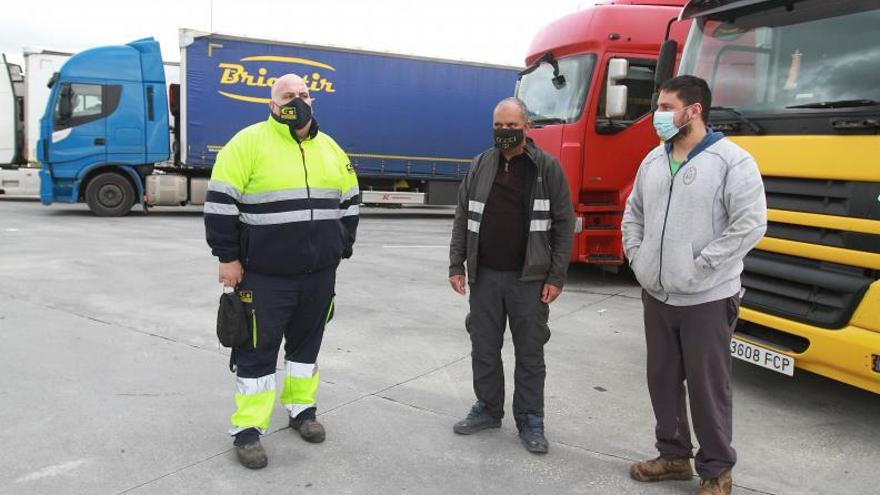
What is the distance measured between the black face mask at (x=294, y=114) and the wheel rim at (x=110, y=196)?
43.2ft

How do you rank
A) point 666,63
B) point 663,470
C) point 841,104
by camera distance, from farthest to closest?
point 666,63 → point 841,104 → point 663,470

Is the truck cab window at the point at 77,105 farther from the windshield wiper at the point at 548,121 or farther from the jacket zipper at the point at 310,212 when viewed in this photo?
the jacket zipper at the point at 310,212

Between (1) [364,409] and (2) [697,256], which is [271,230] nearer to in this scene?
(1) [364,409]

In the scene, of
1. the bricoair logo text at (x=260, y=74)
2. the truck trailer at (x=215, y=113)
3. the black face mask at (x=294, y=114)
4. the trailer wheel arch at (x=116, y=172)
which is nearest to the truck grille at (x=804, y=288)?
the black face mask at (x=294, y=114)

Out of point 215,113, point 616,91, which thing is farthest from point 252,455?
point 215,113

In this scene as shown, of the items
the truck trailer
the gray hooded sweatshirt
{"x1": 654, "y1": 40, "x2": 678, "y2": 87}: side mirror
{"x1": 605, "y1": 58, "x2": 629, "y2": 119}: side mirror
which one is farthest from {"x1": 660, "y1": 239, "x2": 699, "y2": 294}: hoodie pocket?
the truck trailer

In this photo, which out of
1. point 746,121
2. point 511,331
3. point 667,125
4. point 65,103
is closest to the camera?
point 667,125

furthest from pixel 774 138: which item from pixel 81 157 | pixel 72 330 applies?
pixel 81 157

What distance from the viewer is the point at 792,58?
461 centimetres

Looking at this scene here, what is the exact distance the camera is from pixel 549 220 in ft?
12.1

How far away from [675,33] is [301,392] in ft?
18.7

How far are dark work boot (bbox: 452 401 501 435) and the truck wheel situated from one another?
43.8ft

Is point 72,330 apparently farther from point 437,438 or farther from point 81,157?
point 81,157

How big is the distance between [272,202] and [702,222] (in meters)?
2.03
